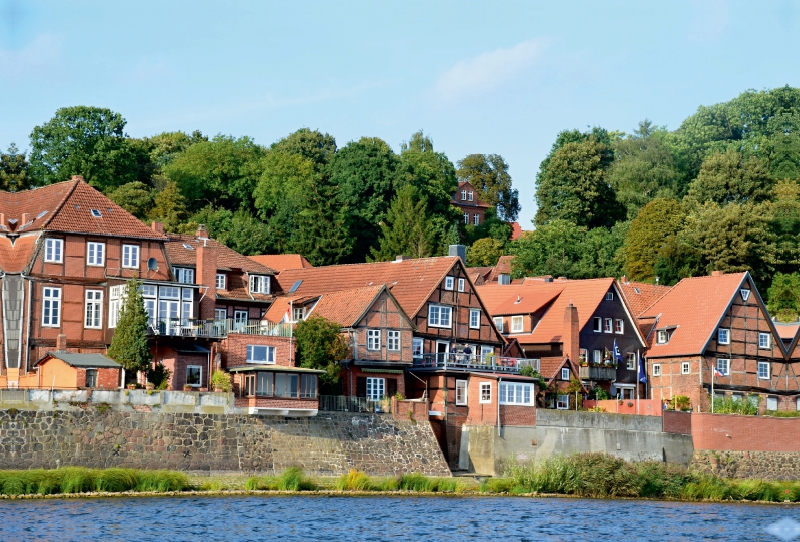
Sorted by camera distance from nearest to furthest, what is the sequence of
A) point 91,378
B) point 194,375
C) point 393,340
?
point 91,378 → point 194,375 → point 393,340

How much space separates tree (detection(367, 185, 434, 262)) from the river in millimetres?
44992

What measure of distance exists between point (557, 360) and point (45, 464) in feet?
101

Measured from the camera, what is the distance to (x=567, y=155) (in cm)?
10962

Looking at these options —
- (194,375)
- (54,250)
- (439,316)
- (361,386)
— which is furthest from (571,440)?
(54,250)

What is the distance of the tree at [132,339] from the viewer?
5572 centimetres

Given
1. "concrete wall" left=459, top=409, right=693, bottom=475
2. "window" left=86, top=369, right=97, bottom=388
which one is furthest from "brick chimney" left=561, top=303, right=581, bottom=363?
"window" left=86, top=369, right=97, bottom=388

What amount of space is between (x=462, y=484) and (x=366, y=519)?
10.6 m

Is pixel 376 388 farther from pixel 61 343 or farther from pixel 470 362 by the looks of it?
pixel 61 343

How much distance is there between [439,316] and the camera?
6894cm

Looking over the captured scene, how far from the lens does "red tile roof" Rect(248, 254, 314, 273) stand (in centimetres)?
8269

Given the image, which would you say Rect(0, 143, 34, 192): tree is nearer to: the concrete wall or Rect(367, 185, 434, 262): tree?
Rect(367, 185, 434, 262): tree

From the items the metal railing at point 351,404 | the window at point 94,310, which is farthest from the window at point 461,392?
the window at point 94,310

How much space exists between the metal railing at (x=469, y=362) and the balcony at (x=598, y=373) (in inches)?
255

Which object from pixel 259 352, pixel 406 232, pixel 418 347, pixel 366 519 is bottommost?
pixel 366 519
